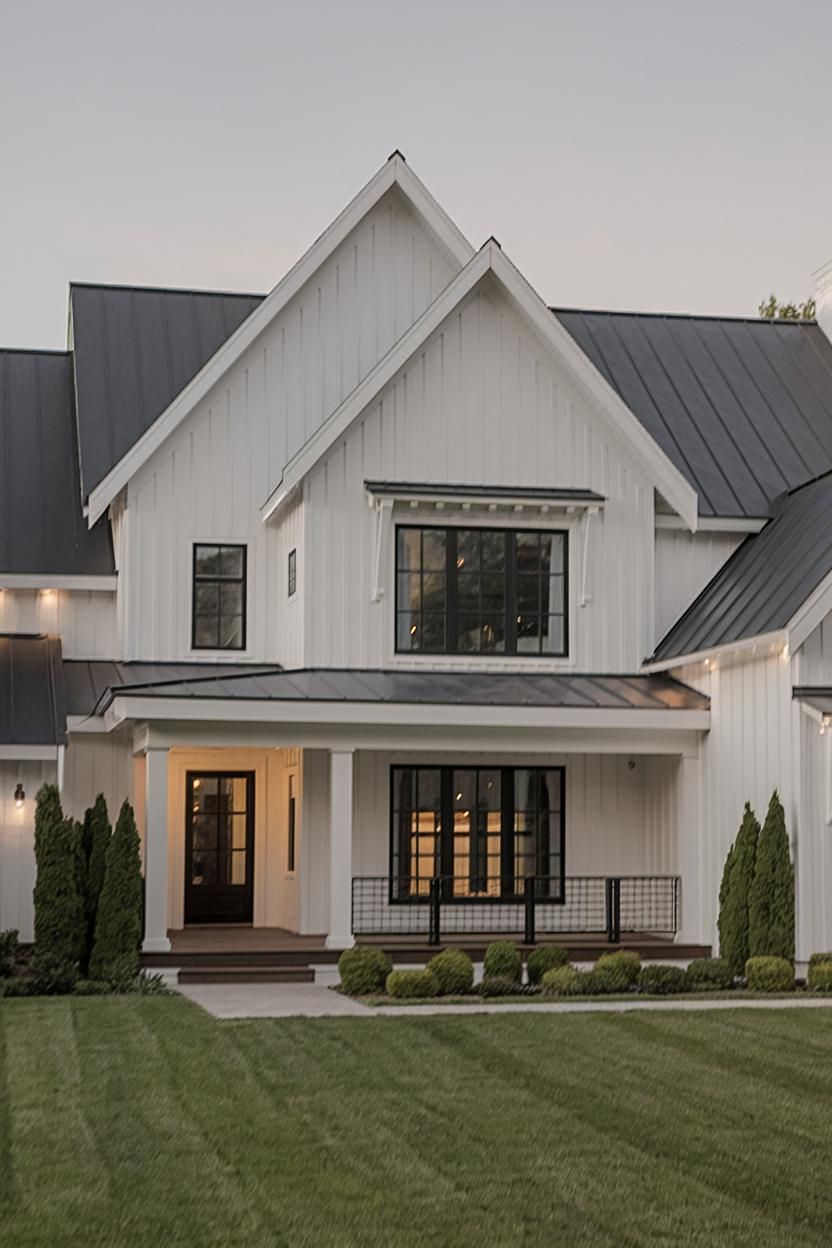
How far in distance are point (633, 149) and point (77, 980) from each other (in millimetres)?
18846

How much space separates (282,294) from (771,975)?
1179 centimetres

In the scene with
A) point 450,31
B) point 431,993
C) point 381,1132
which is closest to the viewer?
point 381,1132

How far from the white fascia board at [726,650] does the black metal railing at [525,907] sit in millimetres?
2698

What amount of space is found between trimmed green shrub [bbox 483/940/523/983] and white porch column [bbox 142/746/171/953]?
386 centimetres

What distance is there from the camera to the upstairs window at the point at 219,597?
25.0 meters

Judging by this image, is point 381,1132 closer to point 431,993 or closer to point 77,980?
point 431,993

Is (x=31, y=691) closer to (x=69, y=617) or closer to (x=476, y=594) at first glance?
(x=69, y=617)

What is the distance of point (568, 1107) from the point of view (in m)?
12.3

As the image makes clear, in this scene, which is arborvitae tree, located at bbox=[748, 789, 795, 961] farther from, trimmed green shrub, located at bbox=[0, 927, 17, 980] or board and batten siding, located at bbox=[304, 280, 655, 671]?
trimmed green shrub, located at bbox=[0, 927, 17, 980]

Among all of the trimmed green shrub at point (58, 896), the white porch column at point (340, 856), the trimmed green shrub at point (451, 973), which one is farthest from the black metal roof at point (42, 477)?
the trimmed green shrub at point (451, 973)

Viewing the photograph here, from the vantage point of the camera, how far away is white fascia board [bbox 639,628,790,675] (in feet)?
67.4

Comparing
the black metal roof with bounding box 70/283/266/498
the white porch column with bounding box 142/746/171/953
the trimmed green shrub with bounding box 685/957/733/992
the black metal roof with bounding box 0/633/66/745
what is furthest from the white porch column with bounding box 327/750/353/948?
the black metal roof with bounding box 70/283/266/498

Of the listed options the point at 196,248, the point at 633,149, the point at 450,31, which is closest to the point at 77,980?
the point at 450,31

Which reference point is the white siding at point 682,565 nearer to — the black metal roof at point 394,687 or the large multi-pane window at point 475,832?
the black metal roof at point 394,687
